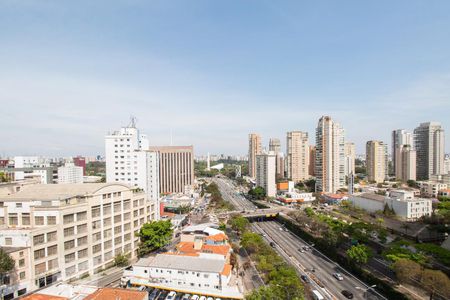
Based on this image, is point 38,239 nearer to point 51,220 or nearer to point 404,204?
point 51,220

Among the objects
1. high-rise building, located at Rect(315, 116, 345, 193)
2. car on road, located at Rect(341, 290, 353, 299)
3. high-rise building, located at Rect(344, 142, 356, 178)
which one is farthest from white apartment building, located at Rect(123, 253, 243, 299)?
high-rise building, located at Rect(344, 142, 356, 178)

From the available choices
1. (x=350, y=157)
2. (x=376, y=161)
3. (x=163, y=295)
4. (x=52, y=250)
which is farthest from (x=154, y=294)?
(x=350, y=157)

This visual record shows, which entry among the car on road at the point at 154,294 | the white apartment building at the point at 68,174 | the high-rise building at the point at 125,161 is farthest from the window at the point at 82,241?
the white apartment building at the point at 68,174

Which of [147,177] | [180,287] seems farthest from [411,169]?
[180,287]

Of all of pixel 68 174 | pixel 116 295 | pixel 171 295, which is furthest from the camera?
pixel 68 174

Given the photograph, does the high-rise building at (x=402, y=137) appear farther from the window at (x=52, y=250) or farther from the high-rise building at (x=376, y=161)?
the window at (x=52, y=250)

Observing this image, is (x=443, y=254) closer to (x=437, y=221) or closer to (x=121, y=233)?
(x=437, y=221)
